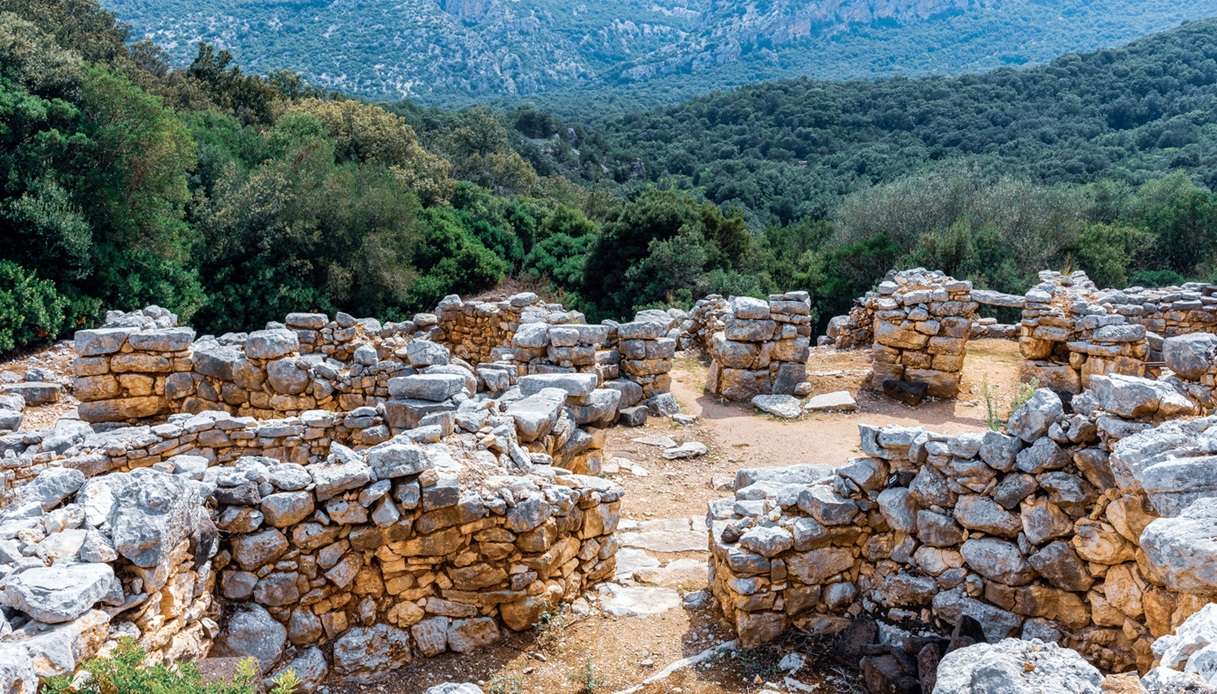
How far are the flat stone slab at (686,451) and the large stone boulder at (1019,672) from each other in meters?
7.66

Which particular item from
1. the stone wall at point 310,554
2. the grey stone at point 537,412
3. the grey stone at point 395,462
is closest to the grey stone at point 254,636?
the stone wall at point 310,554

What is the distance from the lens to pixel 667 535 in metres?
8.54

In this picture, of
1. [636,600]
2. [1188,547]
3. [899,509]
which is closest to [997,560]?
[899,509]

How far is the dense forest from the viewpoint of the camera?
19.1 metres

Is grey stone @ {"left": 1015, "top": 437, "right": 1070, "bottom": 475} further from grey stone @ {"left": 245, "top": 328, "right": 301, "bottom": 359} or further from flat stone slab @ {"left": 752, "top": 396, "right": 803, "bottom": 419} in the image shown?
grey stone @ {"left": 245, "top": 328, "right": 301, "bottom": 359}

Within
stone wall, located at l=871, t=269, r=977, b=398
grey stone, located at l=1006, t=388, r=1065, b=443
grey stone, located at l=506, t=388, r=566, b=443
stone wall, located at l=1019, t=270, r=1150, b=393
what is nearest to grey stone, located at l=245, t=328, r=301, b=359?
grey stone, located at l=506, t=388, r=566, b=443

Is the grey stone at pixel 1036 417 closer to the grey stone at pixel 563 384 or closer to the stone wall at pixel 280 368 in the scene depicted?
the grey stone at pixel 563 384

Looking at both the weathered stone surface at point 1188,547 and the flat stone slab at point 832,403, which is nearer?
the weathered stone surface at point 1188,547

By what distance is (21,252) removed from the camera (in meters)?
18.0

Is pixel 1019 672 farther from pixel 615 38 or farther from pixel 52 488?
pixel 615 38

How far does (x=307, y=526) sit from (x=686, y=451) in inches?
A: 262

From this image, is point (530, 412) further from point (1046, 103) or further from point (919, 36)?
point (919, 36)

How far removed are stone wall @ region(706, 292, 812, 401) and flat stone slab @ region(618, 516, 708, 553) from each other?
507cm

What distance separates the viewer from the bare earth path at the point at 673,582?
5.86 metres
